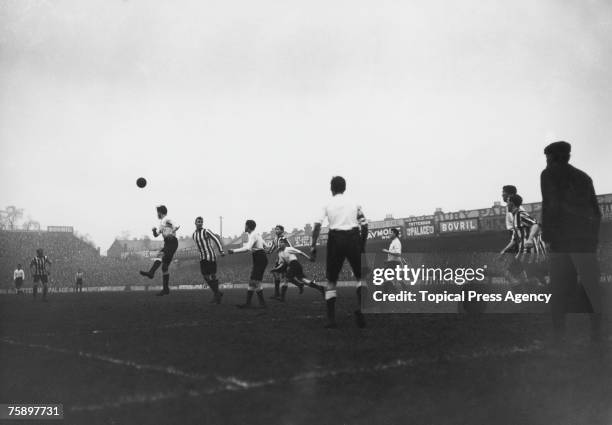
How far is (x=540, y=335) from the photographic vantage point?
18.5ft

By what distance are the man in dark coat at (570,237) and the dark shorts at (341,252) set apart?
8.06 feet

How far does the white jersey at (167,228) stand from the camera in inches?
543

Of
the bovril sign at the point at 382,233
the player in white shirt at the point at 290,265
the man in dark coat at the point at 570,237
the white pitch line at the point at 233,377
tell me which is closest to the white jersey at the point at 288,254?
the player in white shirt at the point at 290,265

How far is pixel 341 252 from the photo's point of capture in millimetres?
6820

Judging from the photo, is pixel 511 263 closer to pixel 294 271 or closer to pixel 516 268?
pixel 516 268

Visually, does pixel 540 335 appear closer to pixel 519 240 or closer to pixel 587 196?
pixel 587 196

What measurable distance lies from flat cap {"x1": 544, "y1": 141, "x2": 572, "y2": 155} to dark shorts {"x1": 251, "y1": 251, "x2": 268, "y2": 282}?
6855 millimetres

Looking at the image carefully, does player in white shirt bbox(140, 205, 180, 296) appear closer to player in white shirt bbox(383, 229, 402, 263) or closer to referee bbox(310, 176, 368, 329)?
player in white shirt bbox(383, 229, 402, 263)

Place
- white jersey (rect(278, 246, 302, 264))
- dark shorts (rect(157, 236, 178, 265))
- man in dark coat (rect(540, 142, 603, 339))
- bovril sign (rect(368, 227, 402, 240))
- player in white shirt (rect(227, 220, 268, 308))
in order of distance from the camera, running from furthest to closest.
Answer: bovril sign (rect(368, 227, 402, 240))
dark shorts (rect(157, 236, 178, 265))
white jersey (rect(278, 246, 302, 264))
player in white shirt (rect(227, 220, 268, 308))
man in dark coat (rect(540, 142, 603, 339))

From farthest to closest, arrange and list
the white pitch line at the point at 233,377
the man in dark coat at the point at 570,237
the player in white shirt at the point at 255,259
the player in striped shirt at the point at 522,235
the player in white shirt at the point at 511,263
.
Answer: the player in white shirt at the point at 255,259
the player in white shirt at the point at 511,263
the player in striped shirt at the point at 522,235
the man in dark coat at the point at 570,237
the white pitch line at the point at 233,377

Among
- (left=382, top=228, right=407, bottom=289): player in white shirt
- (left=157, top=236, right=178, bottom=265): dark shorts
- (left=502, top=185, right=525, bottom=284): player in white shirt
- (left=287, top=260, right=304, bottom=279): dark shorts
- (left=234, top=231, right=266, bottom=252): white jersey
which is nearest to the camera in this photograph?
(left=502, top=185, right=525, bottom=284): player in white shirt

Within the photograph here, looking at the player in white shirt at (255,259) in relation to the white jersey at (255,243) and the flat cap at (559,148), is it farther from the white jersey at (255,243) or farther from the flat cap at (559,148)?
the flat cap at (559,148)

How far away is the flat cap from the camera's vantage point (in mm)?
4961

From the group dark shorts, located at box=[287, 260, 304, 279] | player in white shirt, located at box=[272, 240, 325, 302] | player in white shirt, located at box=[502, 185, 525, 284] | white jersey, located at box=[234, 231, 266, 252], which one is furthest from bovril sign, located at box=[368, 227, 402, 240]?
player in white shirt, located at box=[502, 185, 525, 284]
